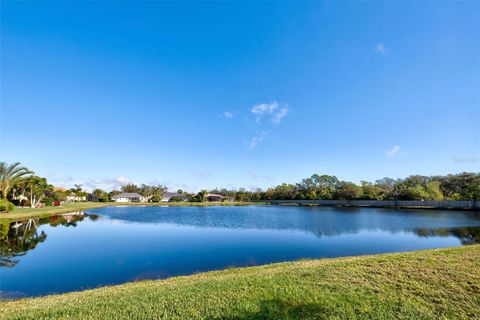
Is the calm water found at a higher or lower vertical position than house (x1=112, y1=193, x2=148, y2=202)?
lower

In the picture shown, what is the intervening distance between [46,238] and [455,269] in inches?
795

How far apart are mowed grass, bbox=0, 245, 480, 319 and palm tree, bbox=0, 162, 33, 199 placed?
37.4 metres

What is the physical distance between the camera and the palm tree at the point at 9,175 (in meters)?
32.6

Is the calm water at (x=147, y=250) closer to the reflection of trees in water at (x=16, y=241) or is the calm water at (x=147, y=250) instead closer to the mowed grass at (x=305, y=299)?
the reflection of trees in water at (x=16, y=241)

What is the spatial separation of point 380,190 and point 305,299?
61542 millimetres

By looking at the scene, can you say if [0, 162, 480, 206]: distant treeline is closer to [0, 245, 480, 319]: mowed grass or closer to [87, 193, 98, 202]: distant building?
[87, 193, 98, 202]: distant building

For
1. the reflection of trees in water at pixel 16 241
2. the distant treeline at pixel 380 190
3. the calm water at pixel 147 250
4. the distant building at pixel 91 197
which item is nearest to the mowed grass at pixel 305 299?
the calm water at pixel 147 250

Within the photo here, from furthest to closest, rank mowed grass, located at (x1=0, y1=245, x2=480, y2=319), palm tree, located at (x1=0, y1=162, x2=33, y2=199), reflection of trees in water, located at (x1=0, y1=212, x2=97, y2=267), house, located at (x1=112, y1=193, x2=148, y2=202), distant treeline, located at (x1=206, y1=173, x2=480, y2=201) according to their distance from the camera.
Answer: house, located at (x1=112, y1=193, x2=148, y2=202) → distant treeline, located at (x1=206, y1=173, x2=480, y2=201) → palm tree, located at (x1=0, y1=162, x2=33, y2=199) → reflection of trees in water, located at (x1=0, y1=212, x2=97, y2=267) → mowed grass, located at (x1=0, y1=245, x2=480, y2=319)

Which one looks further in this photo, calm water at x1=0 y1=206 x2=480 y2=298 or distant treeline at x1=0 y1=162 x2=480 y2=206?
distant treeline at x1=0 y1=162 x2=480 y2=206

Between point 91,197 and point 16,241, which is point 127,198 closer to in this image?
point 91,197

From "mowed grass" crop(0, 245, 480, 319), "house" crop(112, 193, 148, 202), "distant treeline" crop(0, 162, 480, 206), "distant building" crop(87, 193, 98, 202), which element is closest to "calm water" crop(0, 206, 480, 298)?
"mowed grass" crop(0, 245, 480, 319)

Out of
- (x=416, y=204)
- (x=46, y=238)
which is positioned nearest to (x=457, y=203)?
(x=416, y=204)

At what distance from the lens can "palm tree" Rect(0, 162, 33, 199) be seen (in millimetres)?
32625

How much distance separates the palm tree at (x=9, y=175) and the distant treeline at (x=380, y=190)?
58.6m
